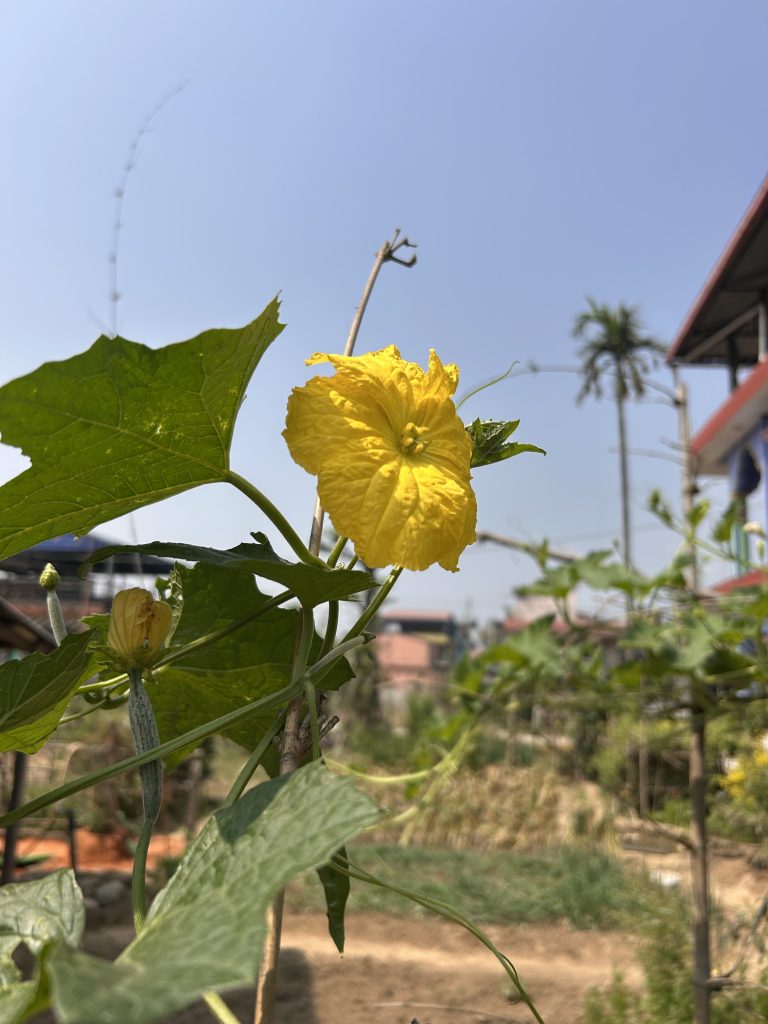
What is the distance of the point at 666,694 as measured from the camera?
2604 millimetres

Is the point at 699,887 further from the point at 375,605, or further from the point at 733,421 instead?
the point at 733,421

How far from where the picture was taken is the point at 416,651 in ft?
113

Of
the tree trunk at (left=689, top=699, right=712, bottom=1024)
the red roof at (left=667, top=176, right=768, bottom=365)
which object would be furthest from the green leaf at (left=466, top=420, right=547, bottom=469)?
the red roof at (left=667, top=176, right=768, bottom=365)

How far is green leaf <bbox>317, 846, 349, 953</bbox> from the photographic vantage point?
1.55ft

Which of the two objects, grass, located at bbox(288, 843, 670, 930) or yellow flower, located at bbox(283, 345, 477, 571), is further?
grass, located at bbox(288, 843, 670, 930)

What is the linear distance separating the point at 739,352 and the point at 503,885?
973cm

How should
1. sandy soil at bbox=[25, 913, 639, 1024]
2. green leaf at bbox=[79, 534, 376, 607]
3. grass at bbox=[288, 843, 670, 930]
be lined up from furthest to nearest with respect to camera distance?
grass at bbox=[288, 843, 670, 930] < sandy soil at bbox=[25, 913, 639, 1024] < green leaf at bbox=[79, 534, 376, 607]

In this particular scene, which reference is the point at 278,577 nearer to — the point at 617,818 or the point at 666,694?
the point at 666,694

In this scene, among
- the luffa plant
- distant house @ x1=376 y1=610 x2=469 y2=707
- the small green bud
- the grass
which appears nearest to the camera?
the luffa plant

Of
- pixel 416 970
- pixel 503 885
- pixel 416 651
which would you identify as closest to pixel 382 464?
pixel 416 970

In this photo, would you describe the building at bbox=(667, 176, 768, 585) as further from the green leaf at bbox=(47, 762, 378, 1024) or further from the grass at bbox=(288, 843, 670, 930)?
the green leaf at bbox=(47, 762, 378, 1024)

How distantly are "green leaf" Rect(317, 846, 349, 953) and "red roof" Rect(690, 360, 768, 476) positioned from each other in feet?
28.8

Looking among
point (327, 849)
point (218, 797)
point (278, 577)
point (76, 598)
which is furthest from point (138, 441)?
point (76, 598)

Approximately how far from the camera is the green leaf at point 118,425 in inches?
15.8
